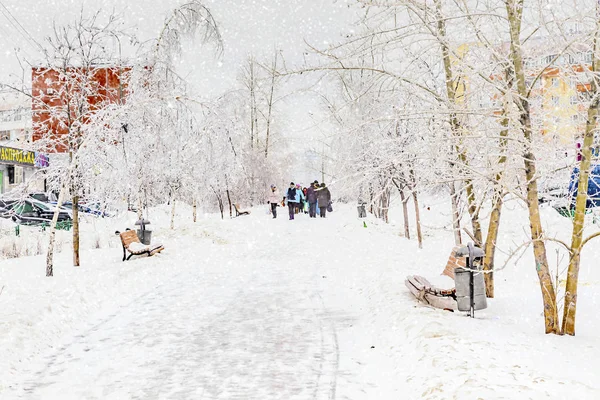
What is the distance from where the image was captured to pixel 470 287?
7848 millimetres

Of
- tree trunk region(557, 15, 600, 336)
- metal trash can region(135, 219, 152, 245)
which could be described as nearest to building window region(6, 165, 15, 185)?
metal trash can region(135, 219, 152, 245)

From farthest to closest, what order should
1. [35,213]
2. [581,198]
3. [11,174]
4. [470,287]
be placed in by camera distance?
[11,174] < [35,213] < [470,287] < [581,198]

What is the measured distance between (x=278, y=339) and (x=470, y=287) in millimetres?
2954

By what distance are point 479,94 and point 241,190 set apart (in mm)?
50716

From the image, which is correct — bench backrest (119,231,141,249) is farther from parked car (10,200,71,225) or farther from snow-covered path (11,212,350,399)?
parked car (10,200,71,225)

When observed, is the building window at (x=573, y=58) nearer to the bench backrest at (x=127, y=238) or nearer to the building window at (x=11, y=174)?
the bench backrest at (x=127, y=238)

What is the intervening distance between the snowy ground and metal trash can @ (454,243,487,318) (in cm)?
22

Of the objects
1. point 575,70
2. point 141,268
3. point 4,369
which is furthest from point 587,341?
point 141,268

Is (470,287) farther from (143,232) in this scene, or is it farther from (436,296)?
(143,232)

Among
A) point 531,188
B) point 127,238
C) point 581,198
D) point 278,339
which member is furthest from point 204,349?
point 127,238

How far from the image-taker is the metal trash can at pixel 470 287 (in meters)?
7.88

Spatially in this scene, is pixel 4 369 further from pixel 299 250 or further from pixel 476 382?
pixel 299 250

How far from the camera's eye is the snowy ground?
17.5ft

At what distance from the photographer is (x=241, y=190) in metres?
57.7
